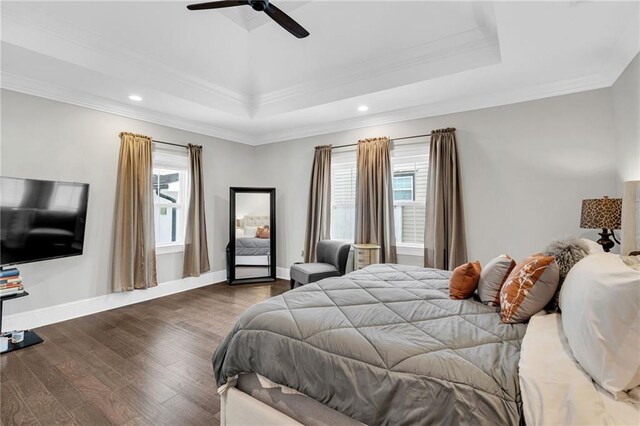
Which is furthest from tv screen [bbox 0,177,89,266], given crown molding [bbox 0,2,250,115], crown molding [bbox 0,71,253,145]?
crown molding [bbox 0,2,250,115]

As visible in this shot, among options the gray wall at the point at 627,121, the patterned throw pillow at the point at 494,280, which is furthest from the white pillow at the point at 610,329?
the gray wall at the point at 627,121

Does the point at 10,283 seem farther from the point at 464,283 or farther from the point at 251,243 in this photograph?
the point at 464,283

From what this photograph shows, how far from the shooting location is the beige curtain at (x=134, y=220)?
3.97 metres

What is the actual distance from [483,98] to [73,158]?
5.06m

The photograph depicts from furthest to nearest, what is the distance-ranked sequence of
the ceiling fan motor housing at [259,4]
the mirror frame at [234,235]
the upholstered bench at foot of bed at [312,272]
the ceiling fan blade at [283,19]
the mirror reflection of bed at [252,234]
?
1. the mirror reflection of bed at [252,234]
2. the mirror frame at [234,235]
3. the upholstered bench at foot of bed at [312,272]
4. the ceiling fan blade at [283,19]
5. the ceiling fan motor housing at [259,4]

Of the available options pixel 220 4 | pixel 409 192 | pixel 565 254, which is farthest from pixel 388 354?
pixel 409 192

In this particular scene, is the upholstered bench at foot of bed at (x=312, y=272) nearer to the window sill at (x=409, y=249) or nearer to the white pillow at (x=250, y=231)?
the window sill at (x=409, y=249)

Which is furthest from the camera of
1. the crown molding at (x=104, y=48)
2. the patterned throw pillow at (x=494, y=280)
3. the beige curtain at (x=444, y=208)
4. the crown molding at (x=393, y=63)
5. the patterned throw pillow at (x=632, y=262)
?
the beige curtain at (x=444, y=208)

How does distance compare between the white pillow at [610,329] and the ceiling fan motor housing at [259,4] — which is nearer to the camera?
the white pillow at [610,329]

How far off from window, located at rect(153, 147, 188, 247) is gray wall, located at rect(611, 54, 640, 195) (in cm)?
536

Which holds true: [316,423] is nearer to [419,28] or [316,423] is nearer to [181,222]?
[419,28]

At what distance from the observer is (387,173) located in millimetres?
4410

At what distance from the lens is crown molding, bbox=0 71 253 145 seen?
322 cm

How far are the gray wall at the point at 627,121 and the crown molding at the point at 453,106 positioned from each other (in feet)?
1.00
